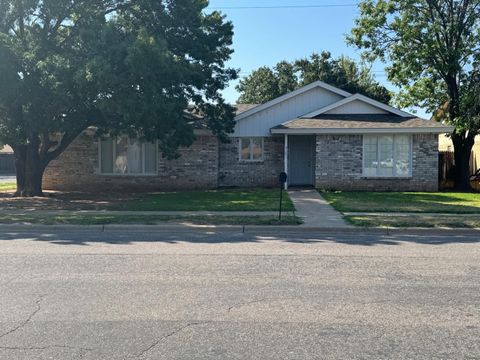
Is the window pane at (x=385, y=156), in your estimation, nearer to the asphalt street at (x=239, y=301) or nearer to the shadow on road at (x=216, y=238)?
the shadow on road at (x=216, y=238)

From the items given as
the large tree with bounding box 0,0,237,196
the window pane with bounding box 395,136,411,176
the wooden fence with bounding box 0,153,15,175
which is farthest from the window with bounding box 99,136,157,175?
the wooden fence with bounding box 0,153,15,175

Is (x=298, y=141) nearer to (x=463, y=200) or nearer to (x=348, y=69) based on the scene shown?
(x=463, y=200)

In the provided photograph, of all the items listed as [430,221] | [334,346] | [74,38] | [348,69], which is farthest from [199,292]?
[348,69]

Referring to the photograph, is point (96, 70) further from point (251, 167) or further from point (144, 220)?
point (251, 167)

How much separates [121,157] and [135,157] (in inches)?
27.4

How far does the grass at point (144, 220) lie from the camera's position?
38.8ft

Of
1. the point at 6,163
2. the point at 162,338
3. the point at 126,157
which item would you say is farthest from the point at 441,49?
the point at 6,163

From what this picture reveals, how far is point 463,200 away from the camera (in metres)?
17.1

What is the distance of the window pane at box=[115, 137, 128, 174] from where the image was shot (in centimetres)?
2328

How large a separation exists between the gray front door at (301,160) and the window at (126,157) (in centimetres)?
666

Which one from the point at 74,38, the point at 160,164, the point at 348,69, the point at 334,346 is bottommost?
the point at 334,346

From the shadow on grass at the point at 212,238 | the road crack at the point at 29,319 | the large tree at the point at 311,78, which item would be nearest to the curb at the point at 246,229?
the shadow on grass at the point at 212,238

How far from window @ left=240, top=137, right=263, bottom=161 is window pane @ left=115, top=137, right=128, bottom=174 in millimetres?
5633

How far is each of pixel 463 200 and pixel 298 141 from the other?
8712 millimetres
